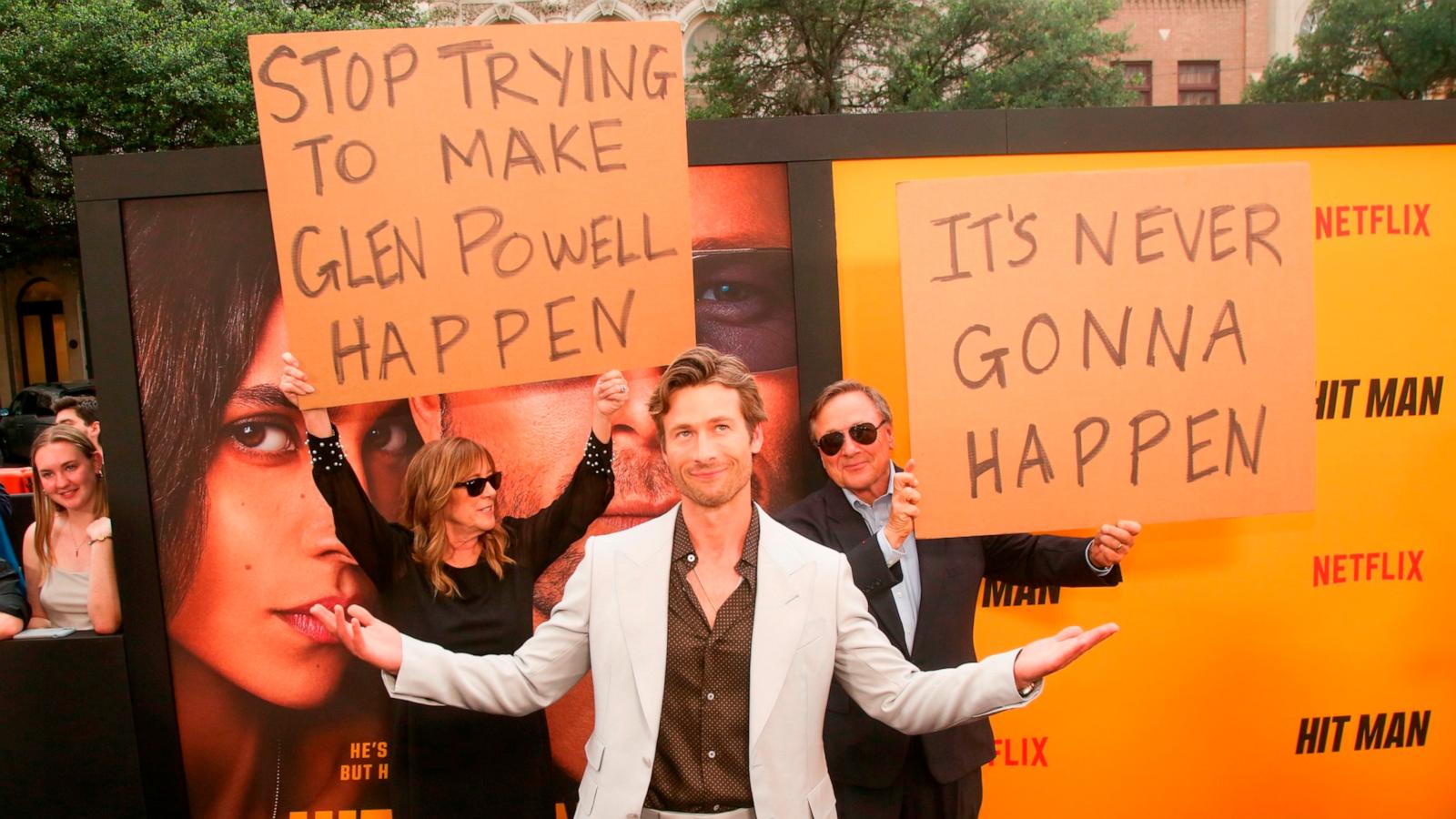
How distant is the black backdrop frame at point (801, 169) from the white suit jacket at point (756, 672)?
1170 millimetres

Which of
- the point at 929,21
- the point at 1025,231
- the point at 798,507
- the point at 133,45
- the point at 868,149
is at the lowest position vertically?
the point at 798,507

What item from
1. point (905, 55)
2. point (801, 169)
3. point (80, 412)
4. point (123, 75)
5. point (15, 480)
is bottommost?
point (15, 480)

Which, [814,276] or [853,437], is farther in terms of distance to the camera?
[814,276]

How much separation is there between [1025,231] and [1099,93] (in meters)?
22.1

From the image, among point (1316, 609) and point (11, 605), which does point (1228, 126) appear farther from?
point (11, 605)

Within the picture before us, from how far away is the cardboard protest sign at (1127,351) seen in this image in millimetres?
2400

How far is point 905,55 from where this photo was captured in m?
22.0

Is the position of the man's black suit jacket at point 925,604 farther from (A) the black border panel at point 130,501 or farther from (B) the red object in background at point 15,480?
(B) the red object in background at point 15,480

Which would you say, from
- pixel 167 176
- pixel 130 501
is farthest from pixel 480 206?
pixel 130 501

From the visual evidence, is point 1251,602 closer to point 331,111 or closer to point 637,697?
point 637,697

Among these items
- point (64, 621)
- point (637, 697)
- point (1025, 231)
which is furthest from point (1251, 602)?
point (64, 621)

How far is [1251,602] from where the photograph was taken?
310 cm

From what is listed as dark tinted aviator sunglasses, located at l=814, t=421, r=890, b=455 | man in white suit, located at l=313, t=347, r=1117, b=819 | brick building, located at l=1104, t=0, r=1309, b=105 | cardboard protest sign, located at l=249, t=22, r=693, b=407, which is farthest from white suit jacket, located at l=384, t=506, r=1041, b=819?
brick building, located at l=1104, t=0, r=1309, b=105

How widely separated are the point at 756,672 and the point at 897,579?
65 centimetres
